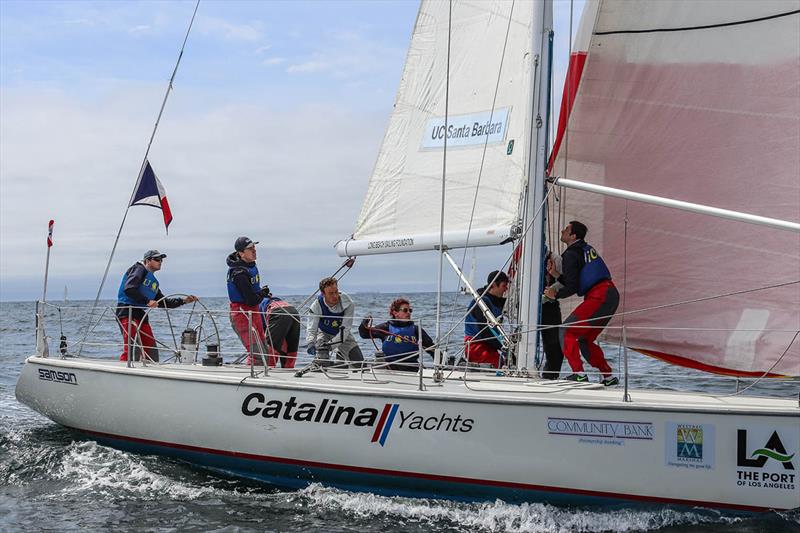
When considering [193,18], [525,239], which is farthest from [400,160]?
[193,18]

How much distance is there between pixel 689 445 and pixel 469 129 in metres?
3.70

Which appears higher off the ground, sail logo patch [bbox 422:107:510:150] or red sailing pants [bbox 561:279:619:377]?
sail logo patch [bbox 422:107:510:150]

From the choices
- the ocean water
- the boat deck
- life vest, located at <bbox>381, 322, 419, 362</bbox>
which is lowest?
the ocean water

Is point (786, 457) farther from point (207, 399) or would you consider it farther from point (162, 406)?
point (162, 406)

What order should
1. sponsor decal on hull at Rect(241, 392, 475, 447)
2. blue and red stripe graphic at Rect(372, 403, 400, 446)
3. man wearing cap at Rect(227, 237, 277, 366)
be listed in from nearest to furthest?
1. sponsor decal on hull at Rect(241, 392, 475, 447)
2. blue and red stripe graphic at Rect(372, 403, 400, 446)
3. man wearing cap at Rect(227, 237, 277, 366)

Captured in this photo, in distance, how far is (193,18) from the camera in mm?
9211

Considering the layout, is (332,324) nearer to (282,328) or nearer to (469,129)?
(282,328)

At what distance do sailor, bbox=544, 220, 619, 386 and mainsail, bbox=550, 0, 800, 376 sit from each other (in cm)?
33

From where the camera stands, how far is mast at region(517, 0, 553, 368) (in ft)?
23.9

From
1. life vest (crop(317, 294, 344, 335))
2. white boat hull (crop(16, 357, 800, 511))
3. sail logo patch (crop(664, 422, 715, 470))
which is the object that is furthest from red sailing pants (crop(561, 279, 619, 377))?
life vest (crop(317, 294, 344, 335))

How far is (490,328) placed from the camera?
26.9 feet

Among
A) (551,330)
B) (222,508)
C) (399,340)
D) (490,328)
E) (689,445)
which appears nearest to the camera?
(689,445)

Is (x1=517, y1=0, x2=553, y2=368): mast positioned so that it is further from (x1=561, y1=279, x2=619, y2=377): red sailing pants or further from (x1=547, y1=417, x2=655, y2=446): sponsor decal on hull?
(x1=547, y1=417, x2=655, y2=446): sponsor decal on hull

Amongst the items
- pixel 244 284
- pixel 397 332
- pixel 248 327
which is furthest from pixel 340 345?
pixel 244 284
